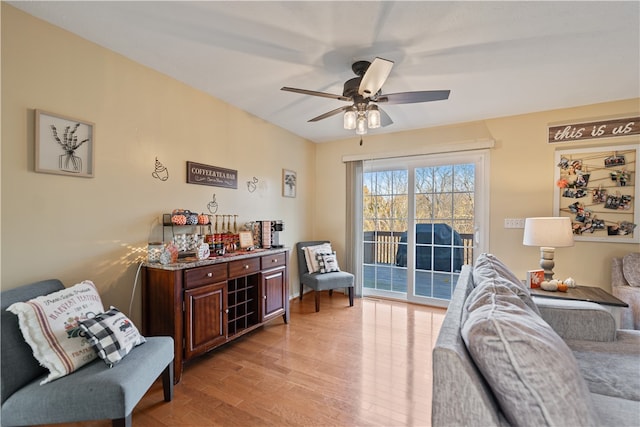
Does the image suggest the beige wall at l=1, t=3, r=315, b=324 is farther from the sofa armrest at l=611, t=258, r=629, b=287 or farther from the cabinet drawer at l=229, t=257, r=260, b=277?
the sofa armrest at l=611, t=258, r=629, b=287

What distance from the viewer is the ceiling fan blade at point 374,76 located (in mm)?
1725

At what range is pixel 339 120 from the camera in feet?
11.8

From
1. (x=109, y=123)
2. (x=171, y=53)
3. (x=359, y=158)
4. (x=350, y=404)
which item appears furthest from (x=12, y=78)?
(x=359, y=158)

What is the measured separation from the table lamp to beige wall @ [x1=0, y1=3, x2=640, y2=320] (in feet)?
2.06

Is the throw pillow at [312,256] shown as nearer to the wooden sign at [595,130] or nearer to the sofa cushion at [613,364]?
the sofa cushion at [613,364]

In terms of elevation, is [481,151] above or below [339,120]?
below

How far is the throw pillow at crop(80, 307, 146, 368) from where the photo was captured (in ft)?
4.99

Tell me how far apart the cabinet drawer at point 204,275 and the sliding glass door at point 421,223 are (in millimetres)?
2427

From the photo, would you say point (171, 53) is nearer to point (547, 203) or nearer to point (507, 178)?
point (507, 178)

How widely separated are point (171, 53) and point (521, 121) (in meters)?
3.74

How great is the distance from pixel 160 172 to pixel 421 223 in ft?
10.7

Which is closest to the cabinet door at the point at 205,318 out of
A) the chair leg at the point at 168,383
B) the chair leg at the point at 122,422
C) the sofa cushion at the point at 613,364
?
the chair leg at the point at 168,383

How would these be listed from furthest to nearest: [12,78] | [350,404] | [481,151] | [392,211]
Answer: [392,211], [481,151], [350,404], [12,78]

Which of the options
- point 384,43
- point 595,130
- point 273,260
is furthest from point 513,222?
point 273,260
